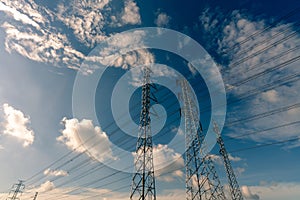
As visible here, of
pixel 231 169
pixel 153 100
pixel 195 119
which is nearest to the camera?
pixel 153 100

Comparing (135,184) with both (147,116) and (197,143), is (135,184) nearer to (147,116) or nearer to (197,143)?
(147,116)

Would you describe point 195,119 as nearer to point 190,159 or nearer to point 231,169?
point 190,159

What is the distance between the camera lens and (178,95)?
3928cm

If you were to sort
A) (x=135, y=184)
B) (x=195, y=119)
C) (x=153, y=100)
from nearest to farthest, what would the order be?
(x=135, y=184)
(x=153, y=100)
(x=195, y=119)

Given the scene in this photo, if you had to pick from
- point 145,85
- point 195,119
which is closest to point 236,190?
point 195,119

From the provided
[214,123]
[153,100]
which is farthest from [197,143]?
[214,123]

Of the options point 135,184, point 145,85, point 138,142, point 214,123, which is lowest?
point 135,184

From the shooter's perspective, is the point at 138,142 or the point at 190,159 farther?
the point at 190,159

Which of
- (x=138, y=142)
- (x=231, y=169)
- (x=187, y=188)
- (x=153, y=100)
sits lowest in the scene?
(x=187, y=188)

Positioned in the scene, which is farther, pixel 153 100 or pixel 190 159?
pixel 190 159

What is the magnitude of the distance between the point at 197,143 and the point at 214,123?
19.1 metres

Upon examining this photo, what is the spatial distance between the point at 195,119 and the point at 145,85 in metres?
11.6

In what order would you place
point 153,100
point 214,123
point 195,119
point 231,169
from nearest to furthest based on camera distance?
1. point 153,100
2. point 195,119
3. point 231,169
4. point 214,123

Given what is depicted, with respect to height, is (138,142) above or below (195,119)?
below
